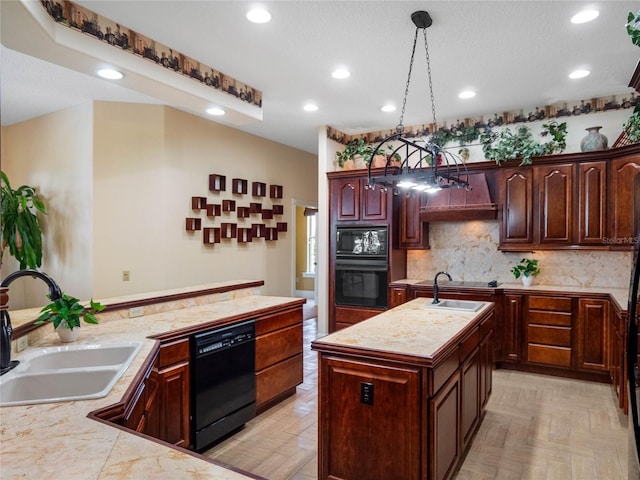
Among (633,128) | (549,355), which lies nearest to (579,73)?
(633,128)

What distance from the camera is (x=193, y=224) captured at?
4984mm

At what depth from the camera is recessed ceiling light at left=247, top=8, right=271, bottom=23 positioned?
2.77m

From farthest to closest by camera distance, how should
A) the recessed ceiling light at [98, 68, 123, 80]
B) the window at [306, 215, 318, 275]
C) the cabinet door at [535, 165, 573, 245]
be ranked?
the window at [306, 215, 318, 275] < the cabinet door at [535, 165, 573, 245] < the recessed ceiling light at [98, 68, 123, 80]

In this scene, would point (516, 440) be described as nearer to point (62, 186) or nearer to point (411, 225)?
point (411, 225)

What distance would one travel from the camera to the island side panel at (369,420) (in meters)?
1.96

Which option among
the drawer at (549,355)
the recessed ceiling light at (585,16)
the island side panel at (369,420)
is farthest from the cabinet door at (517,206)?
the island side panel at (369,420)

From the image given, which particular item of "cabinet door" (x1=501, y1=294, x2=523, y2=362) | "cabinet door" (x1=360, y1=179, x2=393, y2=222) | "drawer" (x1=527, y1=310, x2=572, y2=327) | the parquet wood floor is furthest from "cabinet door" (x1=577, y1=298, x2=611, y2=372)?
"cabinet door" (x1=360, y1=179, x2=393, y2=222)

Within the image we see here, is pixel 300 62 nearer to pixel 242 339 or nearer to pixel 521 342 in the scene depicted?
pixel 242 339

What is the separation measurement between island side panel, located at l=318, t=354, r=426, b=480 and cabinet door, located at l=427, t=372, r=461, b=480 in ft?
0.21

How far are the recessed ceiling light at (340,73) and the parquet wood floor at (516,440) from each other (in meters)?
2.95

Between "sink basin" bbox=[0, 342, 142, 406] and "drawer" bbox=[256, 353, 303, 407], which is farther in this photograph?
"drawer" bbox=[256, 353, 303, 407]

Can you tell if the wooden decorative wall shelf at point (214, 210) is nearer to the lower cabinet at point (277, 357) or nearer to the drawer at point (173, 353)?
the lower cabinet at point (277, 357)

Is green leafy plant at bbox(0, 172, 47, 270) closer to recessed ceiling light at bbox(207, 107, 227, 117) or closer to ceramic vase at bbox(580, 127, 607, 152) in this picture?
recessed ceiling light at bbox(207, 107, 227, 117)

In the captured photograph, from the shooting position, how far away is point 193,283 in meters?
5.04
